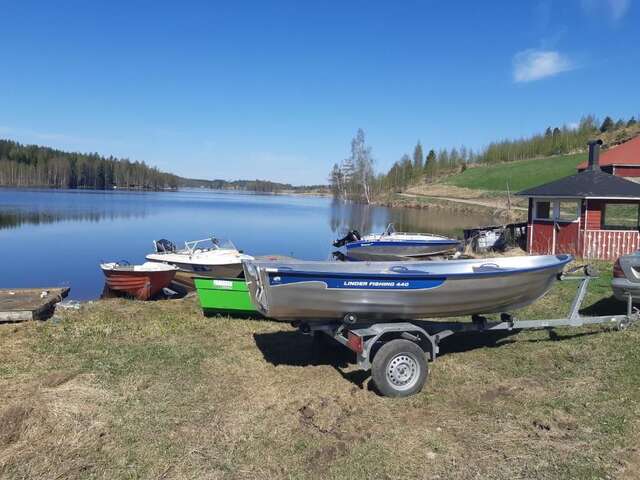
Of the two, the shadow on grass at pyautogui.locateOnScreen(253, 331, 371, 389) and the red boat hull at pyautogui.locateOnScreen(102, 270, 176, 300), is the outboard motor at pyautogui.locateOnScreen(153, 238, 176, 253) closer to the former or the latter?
the red boat hull at pyautogui.locateOnScreen(102, 270, 176, 300)

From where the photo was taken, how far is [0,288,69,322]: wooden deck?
9.50 m

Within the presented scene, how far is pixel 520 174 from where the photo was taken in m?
81.6

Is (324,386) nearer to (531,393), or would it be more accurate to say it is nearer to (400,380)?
(400,380)

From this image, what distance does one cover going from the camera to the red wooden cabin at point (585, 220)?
1659 cm

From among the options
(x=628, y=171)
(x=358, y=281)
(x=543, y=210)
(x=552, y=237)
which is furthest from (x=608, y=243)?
(x=628, y=171)

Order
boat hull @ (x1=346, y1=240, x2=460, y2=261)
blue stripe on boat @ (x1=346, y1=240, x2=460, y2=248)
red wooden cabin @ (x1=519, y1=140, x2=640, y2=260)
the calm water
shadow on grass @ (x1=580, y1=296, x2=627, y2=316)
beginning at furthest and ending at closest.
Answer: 1. blue stripe on boat @ (x1=346, y1=240, x2=460, y2=248)
2. boat hull @ (x1=346, y1=240, x2=460, y2=261)
3. the calm water
4. red wooden cabin @ (x1=519, y1=140, x2=640, y2=260)
5. shadow on grass @ (x1=580, y1=296, x2=627, y2=316)

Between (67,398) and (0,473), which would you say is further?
(67,398)

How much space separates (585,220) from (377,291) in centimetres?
1329

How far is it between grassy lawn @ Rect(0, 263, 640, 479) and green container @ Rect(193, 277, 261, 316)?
1.32m

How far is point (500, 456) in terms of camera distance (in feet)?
14.7

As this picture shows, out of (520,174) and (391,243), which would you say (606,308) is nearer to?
(391,243)

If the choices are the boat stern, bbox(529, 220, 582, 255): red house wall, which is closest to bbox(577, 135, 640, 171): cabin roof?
bbox(529, 220, 582, 255): red house wall

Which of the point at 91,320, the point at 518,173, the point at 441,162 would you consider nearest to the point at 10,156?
the point at 441,162

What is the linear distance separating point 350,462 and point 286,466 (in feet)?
1.74
